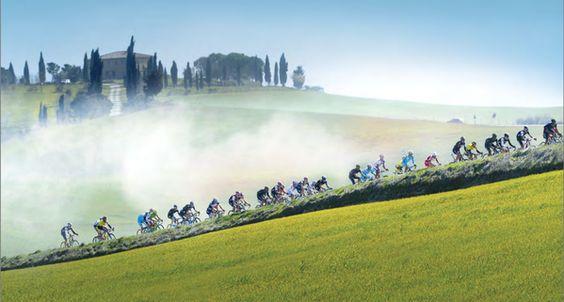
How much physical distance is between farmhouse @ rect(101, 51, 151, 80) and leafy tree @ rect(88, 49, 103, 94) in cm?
44

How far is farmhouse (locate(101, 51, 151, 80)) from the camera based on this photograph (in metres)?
61.8

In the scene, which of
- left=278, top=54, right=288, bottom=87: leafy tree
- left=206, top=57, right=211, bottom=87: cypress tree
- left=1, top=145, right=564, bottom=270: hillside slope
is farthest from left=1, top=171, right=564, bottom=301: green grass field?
left=206, top=57, right=211, bottom=87: cypress tree

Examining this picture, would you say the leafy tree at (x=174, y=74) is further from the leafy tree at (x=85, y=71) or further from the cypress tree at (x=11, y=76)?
the cypress tree at (x=11, y=76)

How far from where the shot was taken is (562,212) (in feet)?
104

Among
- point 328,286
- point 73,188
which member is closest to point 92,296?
point 328,286

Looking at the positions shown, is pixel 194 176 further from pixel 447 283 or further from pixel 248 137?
pixel 447 283

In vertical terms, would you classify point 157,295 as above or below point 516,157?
below

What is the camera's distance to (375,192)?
140 ft

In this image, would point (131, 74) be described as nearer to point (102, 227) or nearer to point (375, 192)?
point (102, 227)

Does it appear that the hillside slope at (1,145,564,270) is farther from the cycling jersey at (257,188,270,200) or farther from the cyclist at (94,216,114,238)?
the cycling jersey at (257,188,270,200)

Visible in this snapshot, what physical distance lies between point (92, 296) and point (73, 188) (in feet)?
157

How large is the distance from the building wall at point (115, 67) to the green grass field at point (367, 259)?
25.1 m

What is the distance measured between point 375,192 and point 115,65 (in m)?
30.1

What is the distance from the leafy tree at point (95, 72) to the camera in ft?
208
